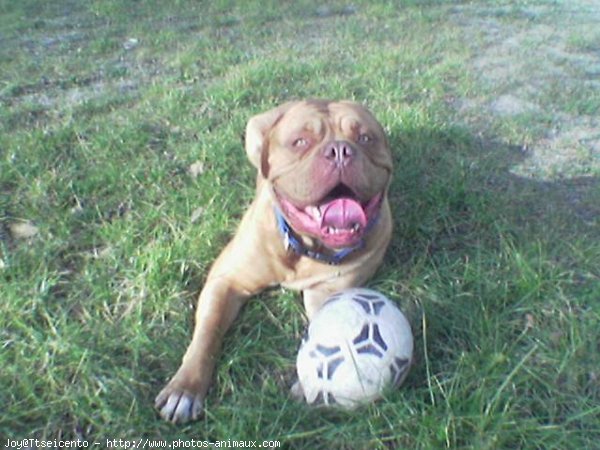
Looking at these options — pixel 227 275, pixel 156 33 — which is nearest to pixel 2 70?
pixel 156 33

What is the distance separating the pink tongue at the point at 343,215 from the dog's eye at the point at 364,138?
320mm

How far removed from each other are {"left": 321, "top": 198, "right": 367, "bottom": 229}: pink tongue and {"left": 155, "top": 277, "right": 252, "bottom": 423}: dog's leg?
1.74 feet

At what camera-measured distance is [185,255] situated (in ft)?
9.90

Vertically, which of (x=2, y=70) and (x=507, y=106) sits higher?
(x=2, y=70)

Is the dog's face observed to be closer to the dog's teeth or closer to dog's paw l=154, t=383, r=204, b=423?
the dog's teeth

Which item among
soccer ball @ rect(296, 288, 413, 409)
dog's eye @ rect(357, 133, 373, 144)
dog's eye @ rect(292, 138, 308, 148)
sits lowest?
soccer ball @ rect(296, 288, 413, 409)

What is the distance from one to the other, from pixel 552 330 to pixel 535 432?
1.83 ft

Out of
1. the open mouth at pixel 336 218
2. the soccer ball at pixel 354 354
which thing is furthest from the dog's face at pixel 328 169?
the soccer ball at pixel 354 354

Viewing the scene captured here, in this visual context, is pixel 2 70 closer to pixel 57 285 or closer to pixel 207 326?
pixel 57 285

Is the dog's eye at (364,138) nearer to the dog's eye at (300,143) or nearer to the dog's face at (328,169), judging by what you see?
the dog's face at (328,169)

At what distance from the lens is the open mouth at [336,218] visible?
256 centimetres

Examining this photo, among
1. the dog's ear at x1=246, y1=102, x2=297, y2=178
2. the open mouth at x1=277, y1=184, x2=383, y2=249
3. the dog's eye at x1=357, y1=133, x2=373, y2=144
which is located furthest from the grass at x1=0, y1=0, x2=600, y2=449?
the dog's eye at x1=357, y1=133, x2=373, y2=144

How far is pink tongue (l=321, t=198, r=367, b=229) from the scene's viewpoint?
258 cm

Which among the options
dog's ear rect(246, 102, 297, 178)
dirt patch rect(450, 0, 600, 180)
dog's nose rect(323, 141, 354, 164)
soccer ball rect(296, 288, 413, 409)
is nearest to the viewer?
soccer ball rect(296, 288, 413, 409)
